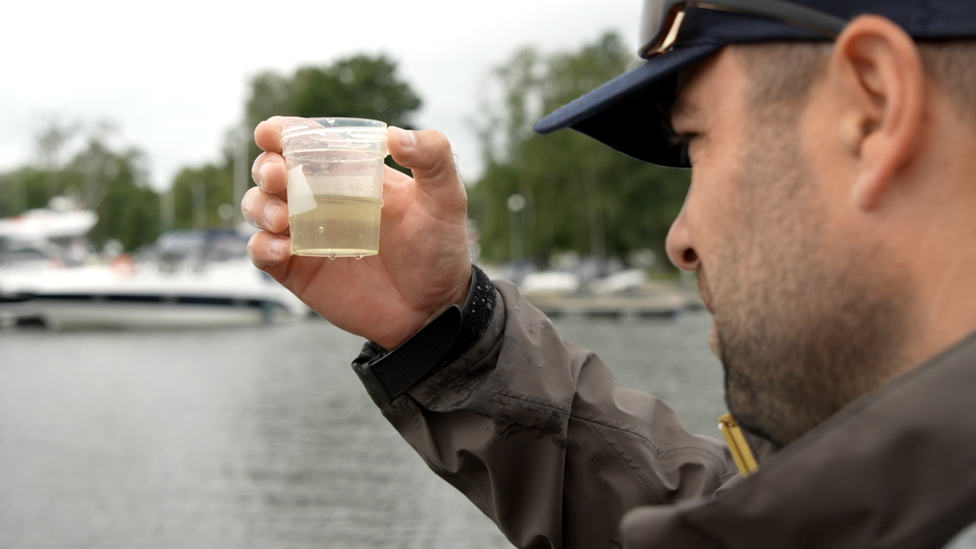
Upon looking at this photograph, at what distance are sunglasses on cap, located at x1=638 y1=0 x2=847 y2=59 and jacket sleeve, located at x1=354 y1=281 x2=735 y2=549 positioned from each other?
707 millimetres

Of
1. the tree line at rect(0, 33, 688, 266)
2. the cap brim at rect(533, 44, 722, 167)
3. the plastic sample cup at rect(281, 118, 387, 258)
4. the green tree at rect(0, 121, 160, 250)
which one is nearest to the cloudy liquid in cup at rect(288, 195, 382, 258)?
the plastic sample cup at rect(281, 118, 387, 258)

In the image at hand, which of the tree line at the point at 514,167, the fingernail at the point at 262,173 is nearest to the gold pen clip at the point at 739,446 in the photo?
the fingernail at the point at 262,173

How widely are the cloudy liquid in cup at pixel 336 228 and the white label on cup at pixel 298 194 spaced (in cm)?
1

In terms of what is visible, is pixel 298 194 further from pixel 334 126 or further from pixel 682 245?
pixel 682 245

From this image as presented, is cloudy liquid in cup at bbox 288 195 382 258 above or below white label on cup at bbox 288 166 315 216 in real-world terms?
below

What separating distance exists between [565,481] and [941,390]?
95cm

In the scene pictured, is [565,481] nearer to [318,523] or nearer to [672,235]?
[672,235]

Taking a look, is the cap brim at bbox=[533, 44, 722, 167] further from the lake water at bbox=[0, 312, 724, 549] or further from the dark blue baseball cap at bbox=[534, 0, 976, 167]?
the lake water at bbox=[0, 312, 724, 549]

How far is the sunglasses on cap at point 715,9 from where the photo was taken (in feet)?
3.64

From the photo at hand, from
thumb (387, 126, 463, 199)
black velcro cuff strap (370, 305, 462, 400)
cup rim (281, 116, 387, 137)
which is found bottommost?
black velcro cuff strap (370, 305, 462, 400)

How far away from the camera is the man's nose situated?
4.83ft

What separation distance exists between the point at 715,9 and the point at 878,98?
254mm

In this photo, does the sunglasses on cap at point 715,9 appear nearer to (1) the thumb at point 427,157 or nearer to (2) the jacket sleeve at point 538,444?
(1) the thumb at point 427,157

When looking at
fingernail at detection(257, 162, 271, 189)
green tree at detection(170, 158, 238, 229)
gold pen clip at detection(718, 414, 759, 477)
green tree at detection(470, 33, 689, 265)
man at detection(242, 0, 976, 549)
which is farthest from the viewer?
green tree at detection(170, 158, 238, 229)
